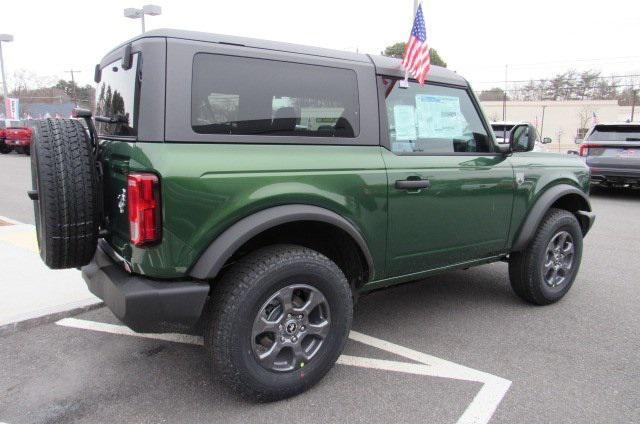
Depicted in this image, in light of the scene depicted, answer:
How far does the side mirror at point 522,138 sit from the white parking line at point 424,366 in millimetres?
1687

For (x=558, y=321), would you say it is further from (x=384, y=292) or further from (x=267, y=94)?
(x=267, y=94)

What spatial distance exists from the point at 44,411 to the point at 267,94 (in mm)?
2071

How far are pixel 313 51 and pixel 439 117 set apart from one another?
3.53ft

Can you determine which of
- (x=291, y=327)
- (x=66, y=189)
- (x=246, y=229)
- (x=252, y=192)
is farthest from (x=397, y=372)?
(x=66, y=189)

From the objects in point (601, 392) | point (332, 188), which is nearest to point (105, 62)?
point (332, 188)

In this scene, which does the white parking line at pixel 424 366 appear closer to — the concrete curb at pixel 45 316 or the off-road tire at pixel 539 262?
the concrete curb at pixel 45 316

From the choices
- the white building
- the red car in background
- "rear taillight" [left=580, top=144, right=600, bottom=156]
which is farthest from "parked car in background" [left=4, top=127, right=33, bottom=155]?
the white building

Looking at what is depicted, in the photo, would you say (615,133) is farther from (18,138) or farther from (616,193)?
(18,138)

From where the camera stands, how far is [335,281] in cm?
282

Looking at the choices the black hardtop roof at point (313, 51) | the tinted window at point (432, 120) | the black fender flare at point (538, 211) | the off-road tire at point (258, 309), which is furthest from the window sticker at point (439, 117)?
the off-road tire at point (258, 309)

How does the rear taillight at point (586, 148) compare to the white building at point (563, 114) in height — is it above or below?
below

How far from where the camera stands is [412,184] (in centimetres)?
314

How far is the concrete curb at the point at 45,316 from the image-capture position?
11.8 ft

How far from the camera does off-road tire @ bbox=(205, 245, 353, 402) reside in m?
2.51
